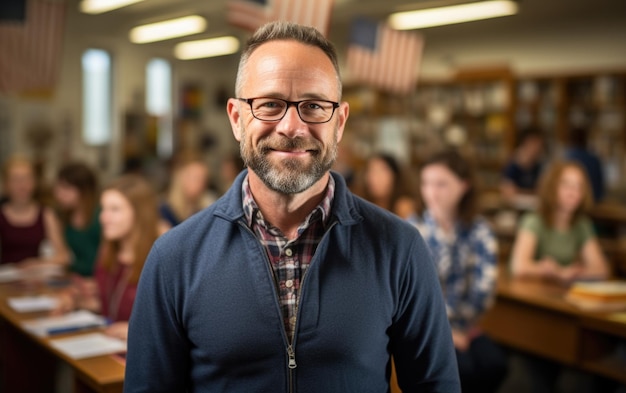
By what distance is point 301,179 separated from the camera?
4.74 ft

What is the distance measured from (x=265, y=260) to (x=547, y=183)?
3.20 m

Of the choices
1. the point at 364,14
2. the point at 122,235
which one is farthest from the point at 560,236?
the point at 364,14

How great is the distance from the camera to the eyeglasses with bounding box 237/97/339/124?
1425mm

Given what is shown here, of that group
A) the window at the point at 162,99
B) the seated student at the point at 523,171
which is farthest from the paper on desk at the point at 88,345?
the window at the point at 162,99

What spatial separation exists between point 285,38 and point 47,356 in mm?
3198

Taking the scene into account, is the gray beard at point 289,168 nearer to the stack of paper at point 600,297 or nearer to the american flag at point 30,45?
the stack of paper at point 600,297

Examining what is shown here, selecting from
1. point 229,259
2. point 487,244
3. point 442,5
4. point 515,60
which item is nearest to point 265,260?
point 229,259

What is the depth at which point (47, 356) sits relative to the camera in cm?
394

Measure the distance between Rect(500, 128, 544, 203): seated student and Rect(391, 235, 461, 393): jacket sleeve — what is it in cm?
692

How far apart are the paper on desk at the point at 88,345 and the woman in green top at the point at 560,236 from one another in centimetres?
267

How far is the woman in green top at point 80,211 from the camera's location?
479 centimetres

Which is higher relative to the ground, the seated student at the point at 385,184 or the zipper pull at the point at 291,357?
the seated student at the point at 385,184

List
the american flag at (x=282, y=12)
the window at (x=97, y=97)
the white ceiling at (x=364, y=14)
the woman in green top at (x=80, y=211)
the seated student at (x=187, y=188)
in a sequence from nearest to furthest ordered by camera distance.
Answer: the american flag at (x=282, y=12), the woman in green top at (x=80, y=211), the seated student at (x=187, y=188), the white ceiling at (x=364, y=14), the window at (x=97, y=97)

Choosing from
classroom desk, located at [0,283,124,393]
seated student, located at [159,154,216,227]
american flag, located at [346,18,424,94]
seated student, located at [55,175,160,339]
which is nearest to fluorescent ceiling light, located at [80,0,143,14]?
american flag, located at [346,18,424,94]
